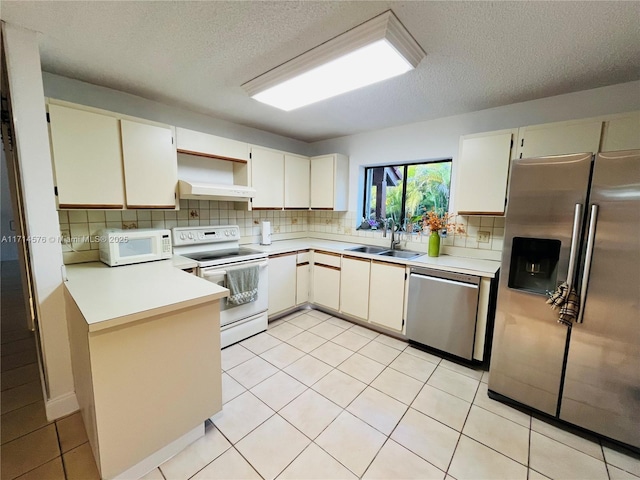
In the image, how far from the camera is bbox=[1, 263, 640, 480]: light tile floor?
1.39 meters

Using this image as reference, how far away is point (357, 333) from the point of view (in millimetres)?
2891

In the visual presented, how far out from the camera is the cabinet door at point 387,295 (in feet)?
8.68

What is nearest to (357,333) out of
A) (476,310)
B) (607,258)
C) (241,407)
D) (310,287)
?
(310,287)

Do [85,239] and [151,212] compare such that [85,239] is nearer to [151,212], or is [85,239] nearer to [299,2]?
[151,212]

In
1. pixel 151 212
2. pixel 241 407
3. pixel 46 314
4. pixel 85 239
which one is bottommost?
pixel 241 407

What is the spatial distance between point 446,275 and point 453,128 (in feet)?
5.11

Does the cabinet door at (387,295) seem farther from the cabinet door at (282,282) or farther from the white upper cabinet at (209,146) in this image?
the white upper cabinet at (209,146)

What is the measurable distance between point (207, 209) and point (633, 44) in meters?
3.48

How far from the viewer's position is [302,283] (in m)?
3.32

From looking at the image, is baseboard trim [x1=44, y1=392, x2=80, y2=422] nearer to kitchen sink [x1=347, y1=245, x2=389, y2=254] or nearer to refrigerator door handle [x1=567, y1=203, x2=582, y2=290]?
kitchen sink [x1=347, y1=245, x2=389, y2=254]

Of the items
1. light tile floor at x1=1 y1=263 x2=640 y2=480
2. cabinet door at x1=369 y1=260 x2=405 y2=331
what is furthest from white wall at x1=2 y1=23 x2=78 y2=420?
cabinet door at x1=369 y1=260 x2=405 y2=331

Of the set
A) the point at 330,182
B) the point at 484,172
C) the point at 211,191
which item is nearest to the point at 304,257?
the point at 330,182

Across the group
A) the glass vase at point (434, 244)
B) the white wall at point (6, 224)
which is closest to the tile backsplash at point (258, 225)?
the glass vase at point (434, 244)

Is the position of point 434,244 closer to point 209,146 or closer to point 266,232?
point 266,232
